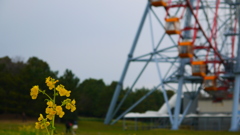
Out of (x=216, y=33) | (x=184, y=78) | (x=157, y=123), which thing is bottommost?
(x=157, y=123)

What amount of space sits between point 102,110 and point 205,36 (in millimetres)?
42675

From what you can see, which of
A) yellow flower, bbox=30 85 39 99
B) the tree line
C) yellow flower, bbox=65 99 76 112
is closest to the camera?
yellow flower, bbox=30 85 39 99

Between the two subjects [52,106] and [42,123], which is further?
[42,123]

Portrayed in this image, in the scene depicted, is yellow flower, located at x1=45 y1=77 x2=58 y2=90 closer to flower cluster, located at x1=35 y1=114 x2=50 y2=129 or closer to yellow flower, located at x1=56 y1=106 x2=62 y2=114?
yellow flower, located at x1=56 y1=106 x2=62 y2=114

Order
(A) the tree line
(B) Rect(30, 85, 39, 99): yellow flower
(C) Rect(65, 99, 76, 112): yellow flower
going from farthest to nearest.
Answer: (A) the tree line → (C) Rect(65, 99, 76, 112): yellow flower → (B) Rect(30, 85, 39, 99): yellow flower

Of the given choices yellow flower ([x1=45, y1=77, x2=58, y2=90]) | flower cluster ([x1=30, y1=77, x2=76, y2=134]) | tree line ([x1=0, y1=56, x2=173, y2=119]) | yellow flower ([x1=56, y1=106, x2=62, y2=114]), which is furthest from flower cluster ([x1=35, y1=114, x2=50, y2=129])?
tree line ([x1=0, y1=56, x2=173, y2=119])

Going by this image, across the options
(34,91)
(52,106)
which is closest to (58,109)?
(52,106)

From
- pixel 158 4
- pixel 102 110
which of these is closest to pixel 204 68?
pixel 158 4

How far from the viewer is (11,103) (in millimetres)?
71438

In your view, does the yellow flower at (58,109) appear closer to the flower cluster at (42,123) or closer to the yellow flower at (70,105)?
the yellow flower at (70,105)

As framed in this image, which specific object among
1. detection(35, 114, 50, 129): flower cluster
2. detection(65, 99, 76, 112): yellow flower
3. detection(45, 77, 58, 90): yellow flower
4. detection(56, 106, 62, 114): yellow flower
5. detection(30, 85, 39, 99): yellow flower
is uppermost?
detection(45, 77, 58, 90): yellow flower

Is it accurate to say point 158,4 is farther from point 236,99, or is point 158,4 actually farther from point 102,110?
point 102,110

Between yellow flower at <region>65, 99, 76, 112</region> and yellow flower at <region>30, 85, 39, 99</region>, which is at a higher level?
yellow flower at <region>30, 85, 39, 99</region>

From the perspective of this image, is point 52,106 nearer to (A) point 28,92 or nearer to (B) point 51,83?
(B) point 51,83
